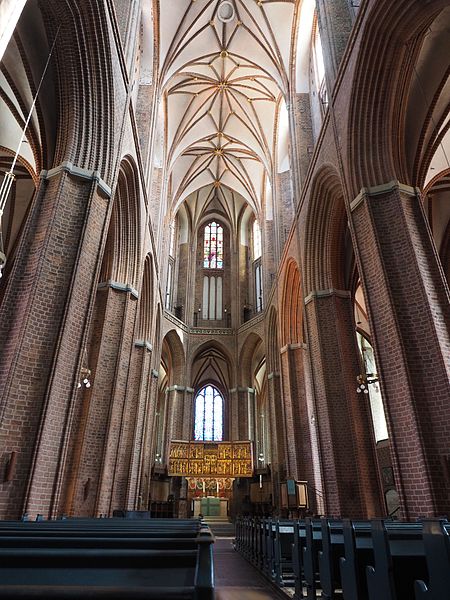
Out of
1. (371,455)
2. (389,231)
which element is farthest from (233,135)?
(371,455)

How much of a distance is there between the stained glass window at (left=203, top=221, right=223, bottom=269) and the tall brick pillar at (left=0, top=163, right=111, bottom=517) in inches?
767

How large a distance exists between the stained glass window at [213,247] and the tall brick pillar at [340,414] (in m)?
15.6

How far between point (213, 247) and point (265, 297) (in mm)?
8110

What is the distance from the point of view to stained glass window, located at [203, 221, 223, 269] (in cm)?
2717

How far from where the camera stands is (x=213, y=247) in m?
27.6

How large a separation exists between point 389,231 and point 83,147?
242 inches

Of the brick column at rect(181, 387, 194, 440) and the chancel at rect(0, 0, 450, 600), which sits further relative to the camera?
the brick column at rect(181, 387, 194, 440)

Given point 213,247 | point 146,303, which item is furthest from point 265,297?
point 213,247

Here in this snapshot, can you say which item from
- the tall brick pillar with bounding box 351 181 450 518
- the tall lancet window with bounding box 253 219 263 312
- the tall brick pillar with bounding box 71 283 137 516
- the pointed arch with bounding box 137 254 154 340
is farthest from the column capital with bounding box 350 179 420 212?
the tall lancet window with bounding box 253 219 263 312

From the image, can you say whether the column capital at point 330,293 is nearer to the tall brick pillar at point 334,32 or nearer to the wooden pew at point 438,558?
the tall brick pillar at point 334,32

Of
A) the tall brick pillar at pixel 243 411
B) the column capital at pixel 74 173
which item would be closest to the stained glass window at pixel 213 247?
the tall brick pillar at pixel 243 411

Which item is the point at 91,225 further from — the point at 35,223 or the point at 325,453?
the point at 325,453

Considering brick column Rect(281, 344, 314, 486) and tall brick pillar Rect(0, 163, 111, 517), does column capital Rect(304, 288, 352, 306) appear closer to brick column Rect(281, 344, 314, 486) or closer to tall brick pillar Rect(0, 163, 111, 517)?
brick column Rect(281, 344, 314, 486)

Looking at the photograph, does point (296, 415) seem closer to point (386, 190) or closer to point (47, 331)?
→ point (386, 190)
